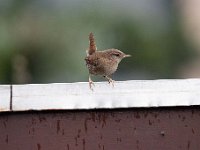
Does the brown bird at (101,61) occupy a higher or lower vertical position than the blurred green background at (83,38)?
lower

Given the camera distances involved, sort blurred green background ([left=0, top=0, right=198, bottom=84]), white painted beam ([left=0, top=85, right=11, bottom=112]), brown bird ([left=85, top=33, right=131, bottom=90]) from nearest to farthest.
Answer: white painted beam ([left=0, top=85, right=11, bottom=112]), brown bird ([left=85, top=33, right=131, bottom=90]), blurred green background ([left=0, top=0, right=198, bottom=84])

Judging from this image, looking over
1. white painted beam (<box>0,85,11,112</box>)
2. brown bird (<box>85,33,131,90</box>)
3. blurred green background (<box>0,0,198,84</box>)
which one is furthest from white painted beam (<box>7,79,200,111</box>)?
blurred green background (<box>0,0,198,84</box>)

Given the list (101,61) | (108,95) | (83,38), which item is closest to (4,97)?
(108,95)

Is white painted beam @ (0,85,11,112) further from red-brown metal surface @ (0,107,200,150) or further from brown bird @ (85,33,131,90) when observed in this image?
brown bird @ (85,33,131,90)

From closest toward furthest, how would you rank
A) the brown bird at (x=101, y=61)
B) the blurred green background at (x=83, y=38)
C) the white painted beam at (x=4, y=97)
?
the white painted beam at (x=4, y=97)
the brown bird at (x=101, y=61)
the blurred green background at (x=83, y=38)

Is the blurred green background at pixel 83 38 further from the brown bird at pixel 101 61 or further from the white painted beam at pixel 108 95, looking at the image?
the white painted beam at pixel 108 95

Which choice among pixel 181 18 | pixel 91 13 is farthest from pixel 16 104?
pixel 181 18

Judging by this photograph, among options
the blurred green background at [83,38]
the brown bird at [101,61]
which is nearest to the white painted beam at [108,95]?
the brown bird at [101,61]
